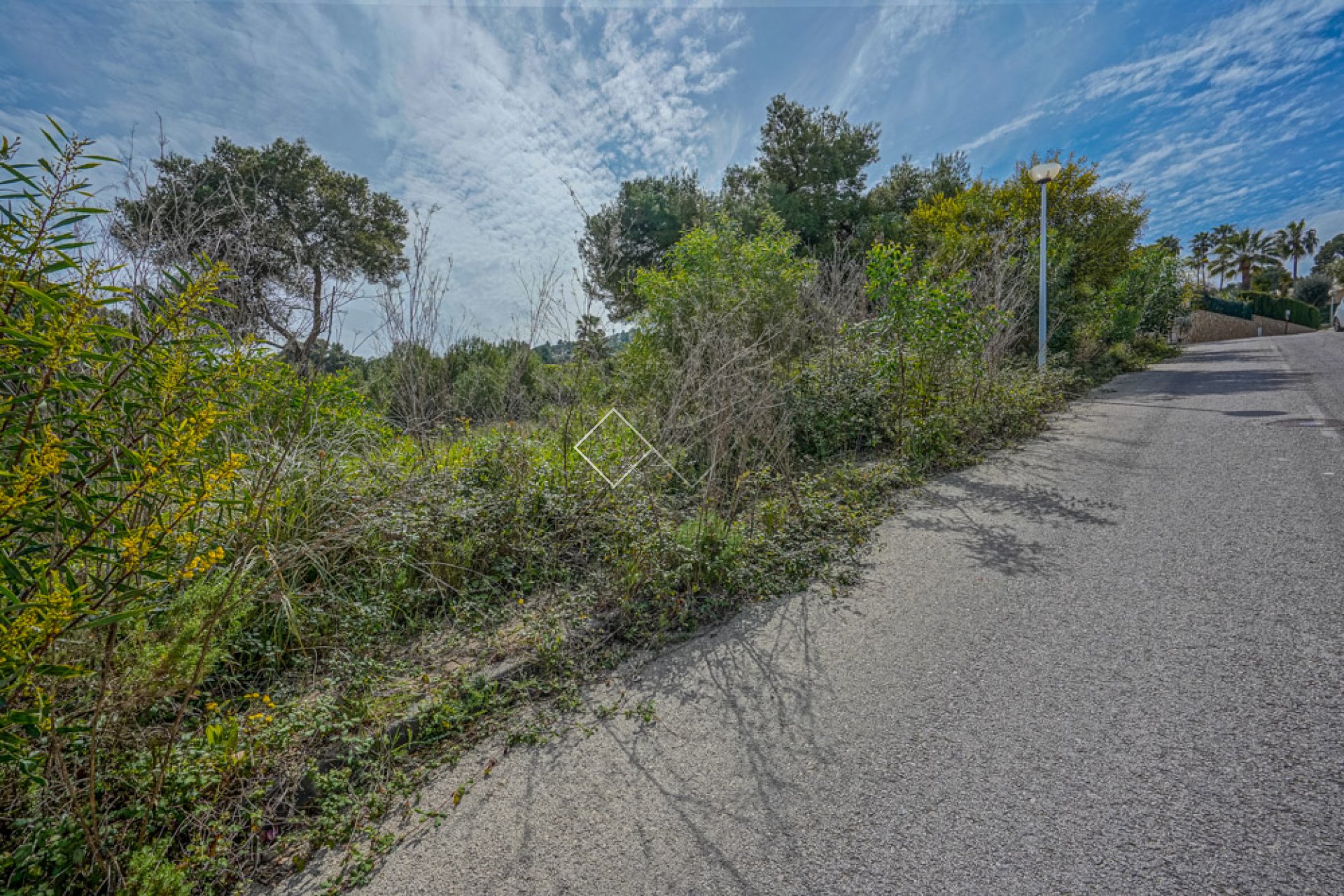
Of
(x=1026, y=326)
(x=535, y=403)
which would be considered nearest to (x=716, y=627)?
(x=535, y=403)

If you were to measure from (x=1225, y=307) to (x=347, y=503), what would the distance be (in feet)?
138

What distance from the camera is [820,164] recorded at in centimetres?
1788

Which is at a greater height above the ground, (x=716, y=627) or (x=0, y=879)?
(x=0, y=879)

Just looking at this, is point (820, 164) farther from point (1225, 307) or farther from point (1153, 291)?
point (1225, 307)

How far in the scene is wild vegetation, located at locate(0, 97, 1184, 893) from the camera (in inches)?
54.6

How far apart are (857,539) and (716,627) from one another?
138 cm

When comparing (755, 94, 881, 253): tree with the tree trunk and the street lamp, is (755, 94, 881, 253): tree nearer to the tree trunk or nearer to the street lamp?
the street lamp

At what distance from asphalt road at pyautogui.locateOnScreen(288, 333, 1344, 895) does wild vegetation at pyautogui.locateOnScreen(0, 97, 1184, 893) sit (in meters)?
0.33

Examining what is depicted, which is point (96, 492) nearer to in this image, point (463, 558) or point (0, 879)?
point (0, 879)

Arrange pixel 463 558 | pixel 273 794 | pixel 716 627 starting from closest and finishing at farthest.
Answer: pixel 273 794
pixel 716 627
pixel 463 558

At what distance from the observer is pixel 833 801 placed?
5.33 ft

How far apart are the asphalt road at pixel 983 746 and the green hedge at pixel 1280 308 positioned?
4300 centimetres

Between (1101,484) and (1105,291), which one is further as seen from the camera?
(1105,291)

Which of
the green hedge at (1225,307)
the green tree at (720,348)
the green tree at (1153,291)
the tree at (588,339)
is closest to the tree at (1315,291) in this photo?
the green hedge at (1225,307)
